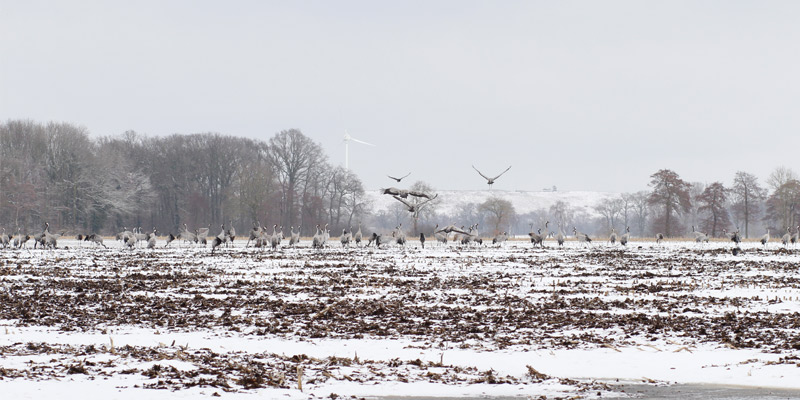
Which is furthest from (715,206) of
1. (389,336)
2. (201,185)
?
(389,336)

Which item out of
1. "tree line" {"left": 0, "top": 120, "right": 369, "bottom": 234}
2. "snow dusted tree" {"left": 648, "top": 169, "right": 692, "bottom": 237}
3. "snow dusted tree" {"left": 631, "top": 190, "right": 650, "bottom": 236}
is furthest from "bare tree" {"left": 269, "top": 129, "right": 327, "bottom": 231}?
"snow dusted tree" {"left": 631, "top": 190, "right": 650, "bottom": 236}

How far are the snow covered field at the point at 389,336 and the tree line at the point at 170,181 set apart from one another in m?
65.0

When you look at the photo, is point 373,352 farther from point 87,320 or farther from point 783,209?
point 783,209

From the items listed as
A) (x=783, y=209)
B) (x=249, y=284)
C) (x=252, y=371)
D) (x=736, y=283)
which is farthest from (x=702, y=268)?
(x=783, y=209)

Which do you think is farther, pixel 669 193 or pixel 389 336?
pixel 669 193

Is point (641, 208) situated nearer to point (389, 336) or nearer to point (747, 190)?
point (747, 190)

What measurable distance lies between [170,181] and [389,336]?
299ft

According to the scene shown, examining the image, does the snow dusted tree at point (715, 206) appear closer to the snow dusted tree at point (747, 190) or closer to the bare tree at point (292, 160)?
the snow dusted tree at point (747, 190)

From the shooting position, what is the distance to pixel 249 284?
2258cm

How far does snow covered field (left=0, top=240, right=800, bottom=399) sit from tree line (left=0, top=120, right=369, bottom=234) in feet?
213

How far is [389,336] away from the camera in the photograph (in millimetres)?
13305

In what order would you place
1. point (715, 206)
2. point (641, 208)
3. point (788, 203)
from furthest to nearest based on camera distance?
point (641, 208), point (715, 206), point (788, 203)

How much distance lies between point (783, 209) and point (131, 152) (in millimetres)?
79625

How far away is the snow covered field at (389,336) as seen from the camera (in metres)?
9.77
